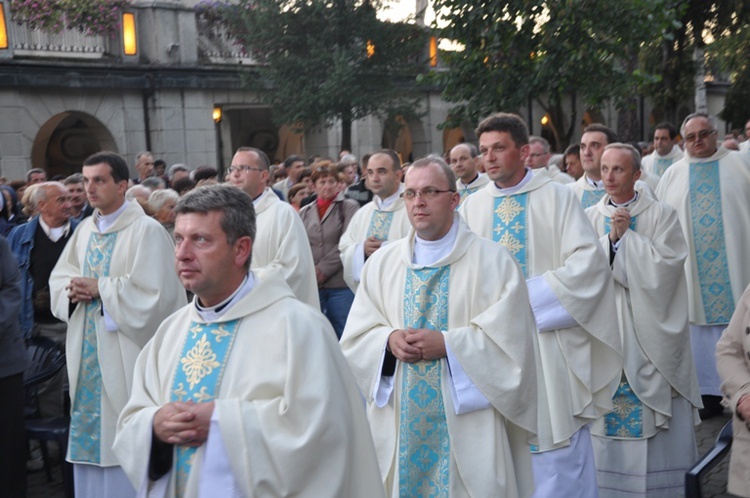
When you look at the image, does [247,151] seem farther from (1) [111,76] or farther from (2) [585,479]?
(1) [111,76]

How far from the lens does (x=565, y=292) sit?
5855 mm

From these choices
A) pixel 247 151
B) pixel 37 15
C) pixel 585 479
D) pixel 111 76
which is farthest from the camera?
pixel 111 76

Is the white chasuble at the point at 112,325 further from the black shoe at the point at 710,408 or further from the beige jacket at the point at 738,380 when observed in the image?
the black shoe at the point at 710,408

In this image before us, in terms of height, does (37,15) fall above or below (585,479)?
above

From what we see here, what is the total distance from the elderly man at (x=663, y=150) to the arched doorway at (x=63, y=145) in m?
11.0

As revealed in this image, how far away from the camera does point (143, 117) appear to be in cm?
1934

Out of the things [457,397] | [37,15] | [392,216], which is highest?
[37,15]

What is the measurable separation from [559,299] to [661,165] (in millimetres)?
8033

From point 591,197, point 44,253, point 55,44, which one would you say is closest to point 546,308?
point 591,197

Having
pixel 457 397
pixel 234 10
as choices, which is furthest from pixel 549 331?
pixel 234 10

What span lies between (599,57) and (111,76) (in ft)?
32.1

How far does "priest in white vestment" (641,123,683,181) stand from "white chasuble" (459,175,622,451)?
7095 millimetres

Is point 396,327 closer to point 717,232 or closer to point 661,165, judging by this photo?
point 717,232

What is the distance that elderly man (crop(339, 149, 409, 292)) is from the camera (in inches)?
349
